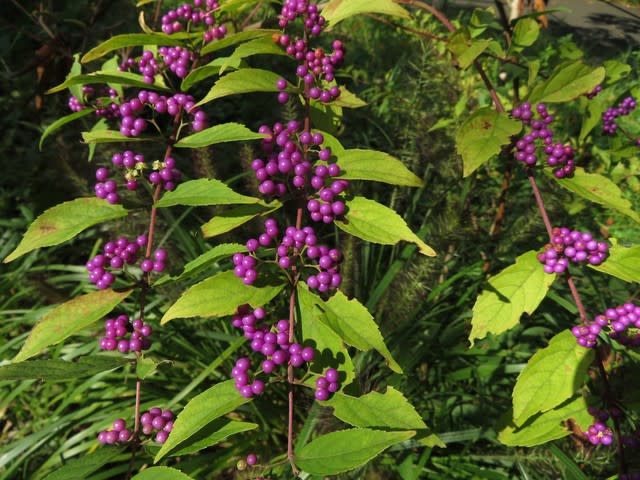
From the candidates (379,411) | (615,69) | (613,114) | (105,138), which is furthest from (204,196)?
(613,114)

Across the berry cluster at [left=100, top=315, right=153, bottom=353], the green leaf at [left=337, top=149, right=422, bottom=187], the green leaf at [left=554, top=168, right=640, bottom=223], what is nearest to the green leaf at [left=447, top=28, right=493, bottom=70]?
the green leaf at [left=337, top=149, right=422, bottom=187]

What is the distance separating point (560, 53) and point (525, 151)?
1.23 metres

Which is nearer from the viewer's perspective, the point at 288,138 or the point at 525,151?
the point at 288,138

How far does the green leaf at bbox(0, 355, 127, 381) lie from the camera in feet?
3.49

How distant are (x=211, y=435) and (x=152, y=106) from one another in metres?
1.11

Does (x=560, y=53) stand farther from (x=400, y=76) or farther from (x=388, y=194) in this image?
(x=400, y=76)

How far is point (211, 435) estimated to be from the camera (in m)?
1.15

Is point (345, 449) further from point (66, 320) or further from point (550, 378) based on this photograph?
point (66, 320)

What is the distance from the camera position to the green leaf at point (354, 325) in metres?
1.09

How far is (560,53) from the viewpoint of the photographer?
8.11 feet

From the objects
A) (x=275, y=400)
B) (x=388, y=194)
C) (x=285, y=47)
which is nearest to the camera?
(x=285, y=47)

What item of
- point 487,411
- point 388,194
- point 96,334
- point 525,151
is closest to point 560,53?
point 525,151

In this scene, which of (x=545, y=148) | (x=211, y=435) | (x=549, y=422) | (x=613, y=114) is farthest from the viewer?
(x=613, y=114)

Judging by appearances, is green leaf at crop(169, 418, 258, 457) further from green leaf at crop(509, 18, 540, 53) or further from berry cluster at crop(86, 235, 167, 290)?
green leaf at crop(509, 18, 540, 53)
